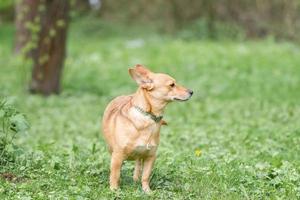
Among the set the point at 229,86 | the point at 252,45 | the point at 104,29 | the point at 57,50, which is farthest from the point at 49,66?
the point at 104,29

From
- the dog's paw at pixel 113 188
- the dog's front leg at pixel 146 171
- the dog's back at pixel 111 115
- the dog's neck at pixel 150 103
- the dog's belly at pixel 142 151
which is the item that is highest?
the dog's neck at pixel 150 103

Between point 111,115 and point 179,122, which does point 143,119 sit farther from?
point 179,122

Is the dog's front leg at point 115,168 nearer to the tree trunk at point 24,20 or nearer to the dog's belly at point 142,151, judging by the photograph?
the dog's belly at point 142,151

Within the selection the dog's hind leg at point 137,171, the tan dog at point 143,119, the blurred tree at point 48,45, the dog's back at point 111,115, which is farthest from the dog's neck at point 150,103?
the blurred tree at point 48,45

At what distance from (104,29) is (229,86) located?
1175 centimetres

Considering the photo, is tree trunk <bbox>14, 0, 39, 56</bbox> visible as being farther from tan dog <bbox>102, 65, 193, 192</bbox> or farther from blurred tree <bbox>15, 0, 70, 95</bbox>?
tan dog <bbox>102, 65, 193, 192</bbox>

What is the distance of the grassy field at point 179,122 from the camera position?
619 cm

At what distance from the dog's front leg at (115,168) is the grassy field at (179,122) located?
7 cm

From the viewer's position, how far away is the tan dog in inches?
233

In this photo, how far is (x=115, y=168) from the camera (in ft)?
19.6

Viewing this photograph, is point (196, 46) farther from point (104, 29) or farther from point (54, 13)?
point (104, 29)

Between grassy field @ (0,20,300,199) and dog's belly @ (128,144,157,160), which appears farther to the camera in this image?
grassy field @ (0,20,300,199)

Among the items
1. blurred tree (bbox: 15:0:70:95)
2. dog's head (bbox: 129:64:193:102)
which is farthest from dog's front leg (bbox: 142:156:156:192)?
blurred tree (bbox: 15:0:70:95)

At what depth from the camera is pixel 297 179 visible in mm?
6270
